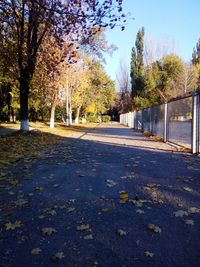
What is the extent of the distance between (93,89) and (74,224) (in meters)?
51.9

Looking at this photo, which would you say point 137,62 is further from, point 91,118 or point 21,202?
point 21,202

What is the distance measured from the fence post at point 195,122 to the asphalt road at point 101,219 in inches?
155

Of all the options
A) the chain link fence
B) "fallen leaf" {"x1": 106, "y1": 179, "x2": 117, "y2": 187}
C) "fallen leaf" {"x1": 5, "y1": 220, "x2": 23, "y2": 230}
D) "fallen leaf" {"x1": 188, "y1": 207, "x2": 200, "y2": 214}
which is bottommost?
"fallen leaf" {"x1": 5, "y1": 220, "x2": 23, "y2": 230}

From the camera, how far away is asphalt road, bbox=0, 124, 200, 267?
3439 mm

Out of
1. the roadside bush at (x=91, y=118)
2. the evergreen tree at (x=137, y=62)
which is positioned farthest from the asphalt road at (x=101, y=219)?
the roadside bush at (x=91, y=118)

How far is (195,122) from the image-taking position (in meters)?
11.9

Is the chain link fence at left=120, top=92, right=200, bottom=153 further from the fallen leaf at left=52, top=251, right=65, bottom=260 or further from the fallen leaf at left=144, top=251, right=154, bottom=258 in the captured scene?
the fallen leaf at left=52, top=251, right=65, bottom=260

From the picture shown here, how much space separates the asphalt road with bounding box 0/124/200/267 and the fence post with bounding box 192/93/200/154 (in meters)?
3.95

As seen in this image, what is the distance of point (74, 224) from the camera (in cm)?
438

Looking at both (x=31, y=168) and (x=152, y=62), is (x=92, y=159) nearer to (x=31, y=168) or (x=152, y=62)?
(x=31, y=168)

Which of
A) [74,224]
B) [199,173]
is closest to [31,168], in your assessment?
[199,173]

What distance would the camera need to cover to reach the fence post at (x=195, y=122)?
38.9 feet

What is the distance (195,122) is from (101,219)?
816 cm

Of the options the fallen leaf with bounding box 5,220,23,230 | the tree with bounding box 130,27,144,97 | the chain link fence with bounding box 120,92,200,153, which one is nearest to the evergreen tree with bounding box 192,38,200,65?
the tree with bounding box 130,27,144,97
